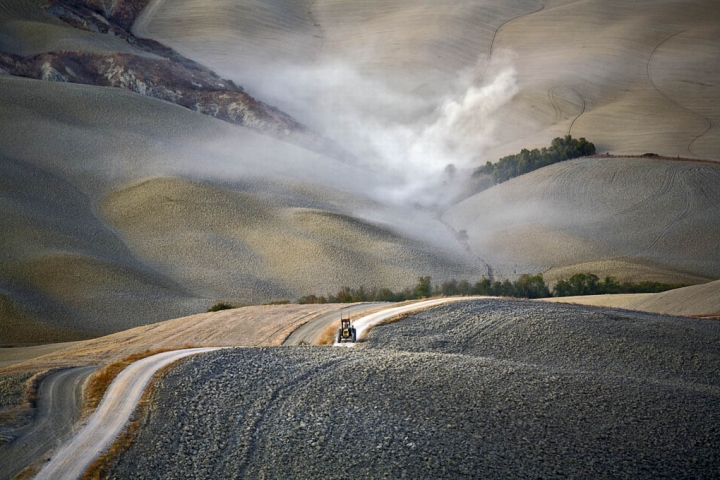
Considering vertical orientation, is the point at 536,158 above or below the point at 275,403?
above

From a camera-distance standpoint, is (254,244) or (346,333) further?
(254,244)

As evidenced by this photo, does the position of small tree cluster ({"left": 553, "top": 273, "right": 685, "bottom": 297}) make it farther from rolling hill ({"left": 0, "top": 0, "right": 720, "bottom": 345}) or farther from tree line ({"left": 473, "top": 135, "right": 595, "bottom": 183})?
tree line ({"left": 473, "top": 135, "right": 595, "bottom": 183})

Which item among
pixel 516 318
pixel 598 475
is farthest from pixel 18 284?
pixel 598 475

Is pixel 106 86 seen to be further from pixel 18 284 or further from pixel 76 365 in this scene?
pixel 76 365

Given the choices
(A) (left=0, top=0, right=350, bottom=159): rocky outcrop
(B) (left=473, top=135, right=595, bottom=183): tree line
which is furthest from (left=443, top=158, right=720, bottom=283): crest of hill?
(A) (left=0, top=0, right=350, bottom=159): rocky outcrop

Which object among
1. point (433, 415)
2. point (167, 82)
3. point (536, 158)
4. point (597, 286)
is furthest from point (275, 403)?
point (167, 82)

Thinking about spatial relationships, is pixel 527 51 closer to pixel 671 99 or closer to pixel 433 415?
pixel 671 99

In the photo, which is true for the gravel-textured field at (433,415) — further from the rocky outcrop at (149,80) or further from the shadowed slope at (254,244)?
the rocky outcrop at (149,80)
